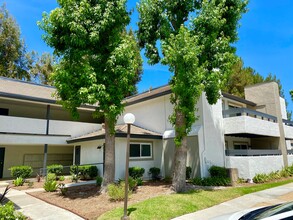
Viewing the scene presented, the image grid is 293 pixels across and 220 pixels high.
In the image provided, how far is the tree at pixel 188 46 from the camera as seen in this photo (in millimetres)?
11023

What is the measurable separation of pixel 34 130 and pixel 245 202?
15580mm

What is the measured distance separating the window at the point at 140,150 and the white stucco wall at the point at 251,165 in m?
5.90

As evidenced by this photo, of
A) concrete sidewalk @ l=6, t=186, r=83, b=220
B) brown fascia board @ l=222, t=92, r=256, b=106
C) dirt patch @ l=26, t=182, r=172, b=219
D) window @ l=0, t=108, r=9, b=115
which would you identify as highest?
brown fascia board @ l=222, t=92, r=256, b=106

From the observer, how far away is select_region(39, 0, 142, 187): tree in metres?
10.4

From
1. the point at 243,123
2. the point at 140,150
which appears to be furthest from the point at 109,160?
the point at 243,123

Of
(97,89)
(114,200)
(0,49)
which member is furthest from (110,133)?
(0,49)

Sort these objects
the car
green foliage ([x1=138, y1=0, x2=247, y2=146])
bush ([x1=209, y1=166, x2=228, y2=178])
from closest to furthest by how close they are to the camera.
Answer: the car
green foliage ([x1=138, y1=0, x2=247, y2=146])
bush ([x1=209, y1=166, x2=228, y2=178])

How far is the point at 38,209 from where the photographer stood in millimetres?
9078

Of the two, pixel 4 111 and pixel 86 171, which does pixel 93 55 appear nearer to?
pixel 86 171

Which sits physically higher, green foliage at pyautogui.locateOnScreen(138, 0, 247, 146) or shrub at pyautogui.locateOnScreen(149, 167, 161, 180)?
green foliage at pyautogui.locateOnScreen(138, 0, 247, 146)

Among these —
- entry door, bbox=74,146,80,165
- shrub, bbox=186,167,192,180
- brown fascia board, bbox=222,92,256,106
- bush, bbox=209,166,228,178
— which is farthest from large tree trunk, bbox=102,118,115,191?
brown fascia board, bbox=222,92,256,106

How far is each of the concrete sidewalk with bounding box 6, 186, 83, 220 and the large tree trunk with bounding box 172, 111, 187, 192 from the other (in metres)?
5.44

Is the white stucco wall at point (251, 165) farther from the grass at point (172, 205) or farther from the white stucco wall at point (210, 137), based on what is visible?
the grass at point (172, 205)

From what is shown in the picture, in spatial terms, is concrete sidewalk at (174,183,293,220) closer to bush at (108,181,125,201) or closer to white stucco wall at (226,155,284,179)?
bush at (108,181,125,201)
